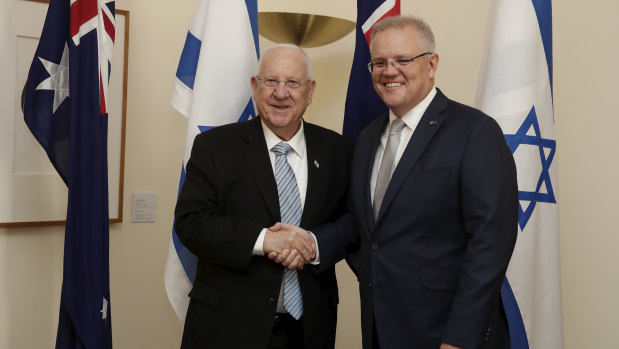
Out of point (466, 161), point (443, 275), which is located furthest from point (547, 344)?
point (466, 161)

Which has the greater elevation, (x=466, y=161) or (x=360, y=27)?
(x=360, y=27)

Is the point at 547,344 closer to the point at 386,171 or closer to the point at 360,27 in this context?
the point at 386,171

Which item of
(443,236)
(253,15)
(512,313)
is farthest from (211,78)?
(512,313)

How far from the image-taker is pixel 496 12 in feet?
7.64

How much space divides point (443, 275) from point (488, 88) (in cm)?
92

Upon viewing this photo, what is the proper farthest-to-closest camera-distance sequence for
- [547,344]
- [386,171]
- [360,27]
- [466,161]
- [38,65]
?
[360,27] < [547,344] < [38,65] < [386,171] < [466,161]

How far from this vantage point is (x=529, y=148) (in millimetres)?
2223

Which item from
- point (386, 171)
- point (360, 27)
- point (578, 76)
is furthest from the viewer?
point (578, 76)

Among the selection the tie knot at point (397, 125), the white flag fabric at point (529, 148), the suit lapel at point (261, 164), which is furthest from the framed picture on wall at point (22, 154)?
the white flag fabric at point (529, 148)

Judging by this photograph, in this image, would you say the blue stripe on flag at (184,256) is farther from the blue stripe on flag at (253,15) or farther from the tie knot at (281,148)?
the blue stripe on flag at (253,15)

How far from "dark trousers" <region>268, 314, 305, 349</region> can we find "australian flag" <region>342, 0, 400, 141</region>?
2.86 ft

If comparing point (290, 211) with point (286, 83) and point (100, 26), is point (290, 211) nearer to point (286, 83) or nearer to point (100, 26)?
point (286, 83)

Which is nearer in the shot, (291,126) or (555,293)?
(291,126)

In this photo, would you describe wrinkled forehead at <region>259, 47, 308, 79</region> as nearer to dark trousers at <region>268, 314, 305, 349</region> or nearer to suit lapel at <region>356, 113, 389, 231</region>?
suit lapel at <region>356, 113, 389, 231</region>
